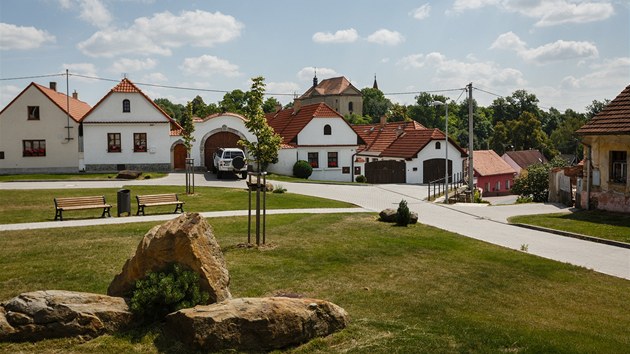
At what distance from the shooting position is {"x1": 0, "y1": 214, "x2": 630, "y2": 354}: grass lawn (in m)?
7.89

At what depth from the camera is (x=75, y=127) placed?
40.7 m

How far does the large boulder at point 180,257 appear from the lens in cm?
877

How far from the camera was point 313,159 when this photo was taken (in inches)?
1702

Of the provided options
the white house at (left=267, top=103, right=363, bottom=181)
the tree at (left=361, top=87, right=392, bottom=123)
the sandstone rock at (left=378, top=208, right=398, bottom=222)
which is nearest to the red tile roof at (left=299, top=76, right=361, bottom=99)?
the tree at (left=361, top=87, right=392, bottom=123)

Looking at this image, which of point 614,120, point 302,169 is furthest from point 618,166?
point 302,169

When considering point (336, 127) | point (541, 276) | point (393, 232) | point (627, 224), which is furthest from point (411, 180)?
point (541, 276)

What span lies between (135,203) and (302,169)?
1885 centimetres

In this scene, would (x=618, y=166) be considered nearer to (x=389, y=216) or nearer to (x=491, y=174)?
(x=389, y=216)

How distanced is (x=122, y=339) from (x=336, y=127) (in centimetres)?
3678

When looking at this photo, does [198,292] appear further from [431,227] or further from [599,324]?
[431,227]

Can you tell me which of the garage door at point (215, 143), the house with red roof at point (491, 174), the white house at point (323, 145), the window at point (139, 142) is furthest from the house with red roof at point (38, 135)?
the house with red roof at point (491, 174)

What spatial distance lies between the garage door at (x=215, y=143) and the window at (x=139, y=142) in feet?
14.4

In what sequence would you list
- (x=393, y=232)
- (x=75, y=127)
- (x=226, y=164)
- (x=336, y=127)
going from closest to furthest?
1. (x=393, y=232)
2. (x=226, y=164)
3. (x=75, y=127)
4. (x=336, y=127)

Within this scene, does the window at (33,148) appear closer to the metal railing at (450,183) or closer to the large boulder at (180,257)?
the metal railing at (450,183)
